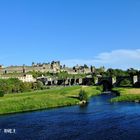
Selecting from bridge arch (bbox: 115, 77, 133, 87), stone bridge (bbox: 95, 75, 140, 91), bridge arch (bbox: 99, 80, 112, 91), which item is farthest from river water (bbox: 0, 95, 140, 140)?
bridge arch (bbox: 115, 77, 133, 87)

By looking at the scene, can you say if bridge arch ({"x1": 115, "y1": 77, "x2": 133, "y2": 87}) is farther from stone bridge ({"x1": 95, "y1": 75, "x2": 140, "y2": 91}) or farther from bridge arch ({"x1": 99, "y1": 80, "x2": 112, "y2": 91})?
bridge arch ({"x1": 99, "y1": 80, "x2": 112, "y2": 91})

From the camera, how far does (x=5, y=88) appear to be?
12462 cm

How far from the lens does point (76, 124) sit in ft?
203

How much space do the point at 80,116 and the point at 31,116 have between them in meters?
8.78

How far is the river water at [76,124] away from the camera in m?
52.8

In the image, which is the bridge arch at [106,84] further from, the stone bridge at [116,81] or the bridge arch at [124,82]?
the bridge arch at [124,82]

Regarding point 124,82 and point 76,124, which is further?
point 124,82

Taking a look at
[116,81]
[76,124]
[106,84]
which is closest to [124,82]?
[106,84]

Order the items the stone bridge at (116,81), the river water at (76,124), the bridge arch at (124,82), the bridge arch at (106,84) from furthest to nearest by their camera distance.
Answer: the bridge arch at (124,82)
the bridge arch at (106,84)
the stone bridge at (116,81)
the river water at (76,124)

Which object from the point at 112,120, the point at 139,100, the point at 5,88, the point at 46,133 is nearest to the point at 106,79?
the point at 5,88

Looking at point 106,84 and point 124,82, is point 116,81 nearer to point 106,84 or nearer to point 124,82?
point 106,84

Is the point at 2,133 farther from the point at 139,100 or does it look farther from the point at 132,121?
the point at 139,100

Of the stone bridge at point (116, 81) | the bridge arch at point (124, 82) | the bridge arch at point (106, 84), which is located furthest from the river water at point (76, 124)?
the bridge arch at point (124, 82)

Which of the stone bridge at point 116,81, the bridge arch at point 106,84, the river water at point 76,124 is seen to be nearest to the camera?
the river water at point 76,124
